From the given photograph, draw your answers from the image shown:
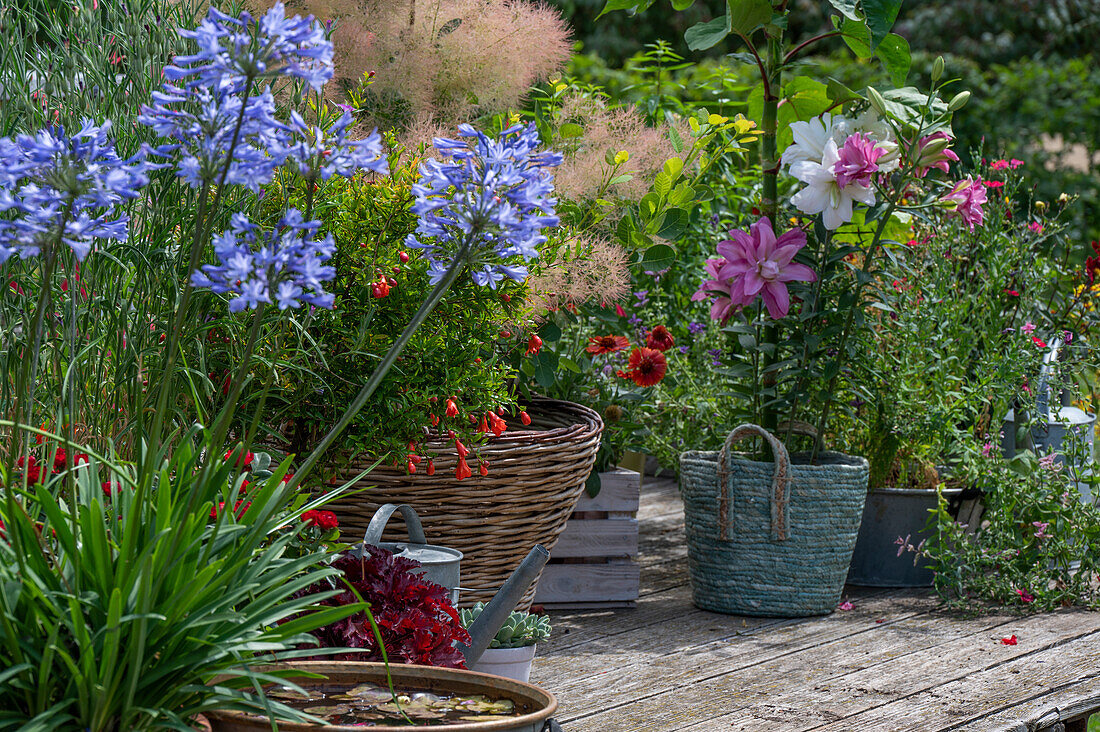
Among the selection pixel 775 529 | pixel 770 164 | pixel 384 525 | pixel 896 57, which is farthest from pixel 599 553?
pixel 896 57

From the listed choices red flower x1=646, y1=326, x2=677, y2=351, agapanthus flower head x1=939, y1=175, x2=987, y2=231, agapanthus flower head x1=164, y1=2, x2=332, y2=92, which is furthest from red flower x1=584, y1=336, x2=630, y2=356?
agapanthus flower head x1=164, y1=2, x2=332, y2=92

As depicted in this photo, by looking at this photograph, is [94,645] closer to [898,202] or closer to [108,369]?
[108,369]

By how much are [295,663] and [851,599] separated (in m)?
1.92

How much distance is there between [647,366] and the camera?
286 cm

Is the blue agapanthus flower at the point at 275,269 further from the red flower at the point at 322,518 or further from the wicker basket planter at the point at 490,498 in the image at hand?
the wicker basket planter at the point at 490,498

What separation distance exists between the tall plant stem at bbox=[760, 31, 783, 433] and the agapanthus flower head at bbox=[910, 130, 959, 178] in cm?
35

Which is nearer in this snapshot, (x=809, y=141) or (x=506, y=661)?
(x=506, y=661)

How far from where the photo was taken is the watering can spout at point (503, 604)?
1636 millimetres

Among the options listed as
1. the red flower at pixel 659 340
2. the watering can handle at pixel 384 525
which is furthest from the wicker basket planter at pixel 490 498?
the red flower at pixel 659 340

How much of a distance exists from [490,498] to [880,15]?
4.75 feet

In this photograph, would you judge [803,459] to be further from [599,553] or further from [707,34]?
[707,34]

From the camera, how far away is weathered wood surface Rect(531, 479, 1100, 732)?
6.50 feet

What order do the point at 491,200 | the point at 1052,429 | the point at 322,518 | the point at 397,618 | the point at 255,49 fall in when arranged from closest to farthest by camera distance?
the point at 255,49
the point at 491,200
the point at 397,618
the point at 322,518
the point at 1052,429

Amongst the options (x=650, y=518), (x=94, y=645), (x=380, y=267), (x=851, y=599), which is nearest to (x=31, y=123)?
(x=380, y=267)
